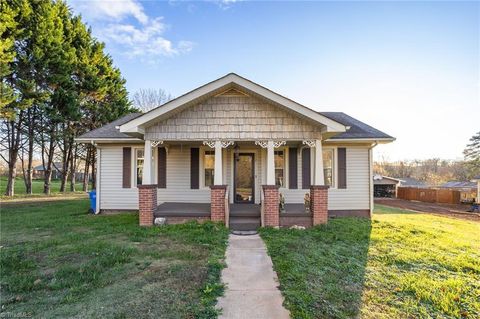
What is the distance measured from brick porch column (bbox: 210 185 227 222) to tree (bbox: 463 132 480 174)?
105 feet

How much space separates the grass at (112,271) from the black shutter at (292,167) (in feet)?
12.4

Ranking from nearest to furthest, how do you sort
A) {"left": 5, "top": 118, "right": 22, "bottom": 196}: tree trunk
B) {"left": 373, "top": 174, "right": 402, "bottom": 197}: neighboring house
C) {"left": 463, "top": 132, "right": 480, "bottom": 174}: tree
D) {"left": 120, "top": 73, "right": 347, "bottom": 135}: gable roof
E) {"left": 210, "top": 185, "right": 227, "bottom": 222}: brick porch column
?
{"left": 120, "top": 73, "right": 347, "bottom": 135}: gable roof < {"left": 210, "top": 185, "right": 227, "bottom": 222}: brick porch column < {"left": 5, "top": 118, "right": 22, "bottom": 196}: tree trunk < {"left": 463, "top": 132, "right": 480, "bottom": 174}: tree < {"left": 373, "top": 174, "right": 402, "bottom": 197}: neighboring house

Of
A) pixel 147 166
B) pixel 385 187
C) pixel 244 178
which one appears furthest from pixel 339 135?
pixel 385 187

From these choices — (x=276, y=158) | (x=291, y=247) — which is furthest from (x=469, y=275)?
(x=276, y=158)

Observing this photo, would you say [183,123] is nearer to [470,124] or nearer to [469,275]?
[469,275]

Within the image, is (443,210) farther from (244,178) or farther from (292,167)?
(244,178)

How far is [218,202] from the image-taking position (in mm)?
7398

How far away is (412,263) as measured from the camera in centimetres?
469

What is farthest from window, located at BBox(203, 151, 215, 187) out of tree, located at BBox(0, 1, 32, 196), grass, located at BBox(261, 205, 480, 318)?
tree, located at BBox(0, 1, 32, 196)

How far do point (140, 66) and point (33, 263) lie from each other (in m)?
14.2

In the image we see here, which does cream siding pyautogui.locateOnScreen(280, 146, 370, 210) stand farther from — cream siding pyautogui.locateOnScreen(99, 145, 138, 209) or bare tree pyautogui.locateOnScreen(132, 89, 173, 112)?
bare tree pyautogui.locateOnScreen(132, 89, 173, 112)

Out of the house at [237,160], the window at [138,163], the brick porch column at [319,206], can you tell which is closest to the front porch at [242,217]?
the house at [237,160]

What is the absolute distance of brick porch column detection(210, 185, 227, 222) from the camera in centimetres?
737

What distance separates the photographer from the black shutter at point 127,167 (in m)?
9.98
